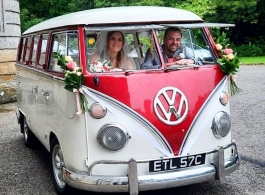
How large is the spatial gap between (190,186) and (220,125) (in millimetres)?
1030

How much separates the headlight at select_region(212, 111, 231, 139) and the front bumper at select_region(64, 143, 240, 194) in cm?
20

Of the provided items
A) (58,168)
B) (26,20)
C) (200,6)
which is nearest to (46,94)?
(58,168)

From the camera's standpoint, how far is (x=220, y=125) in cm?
485

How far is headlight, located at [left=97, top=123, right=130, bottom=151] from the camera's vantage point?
448 cm

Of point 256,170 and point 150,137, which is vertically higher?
point 150,137

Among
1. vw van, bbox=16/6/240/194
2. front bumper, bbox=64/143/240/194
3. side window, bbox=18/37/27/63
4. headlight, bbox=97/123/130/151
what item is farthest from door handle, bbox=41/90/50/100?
side window, bbox=18/37/27/63

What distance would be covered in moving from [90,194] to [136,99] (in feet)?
4.68

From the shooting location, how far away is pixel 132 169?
4.39 meters

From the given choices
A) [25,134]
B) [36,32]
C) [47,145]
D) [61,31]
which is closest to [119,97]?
[61,31]

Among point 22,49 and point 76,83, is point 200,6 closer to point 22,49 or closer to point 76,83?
point 22,49

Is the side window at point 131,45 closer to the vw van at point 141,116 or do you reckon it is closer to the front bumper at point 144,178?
the vw van at point 141,116

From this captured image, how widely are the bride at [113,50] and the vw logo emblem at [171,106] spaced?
0.69 meters

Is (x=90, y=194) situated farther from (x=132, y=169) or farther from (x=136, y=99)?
(x=136, y=99)

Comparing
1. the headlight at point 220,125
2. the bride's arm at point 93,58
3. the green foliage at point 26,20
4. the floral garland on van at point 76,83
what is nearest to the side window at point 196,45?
the headlight at point 220,125
